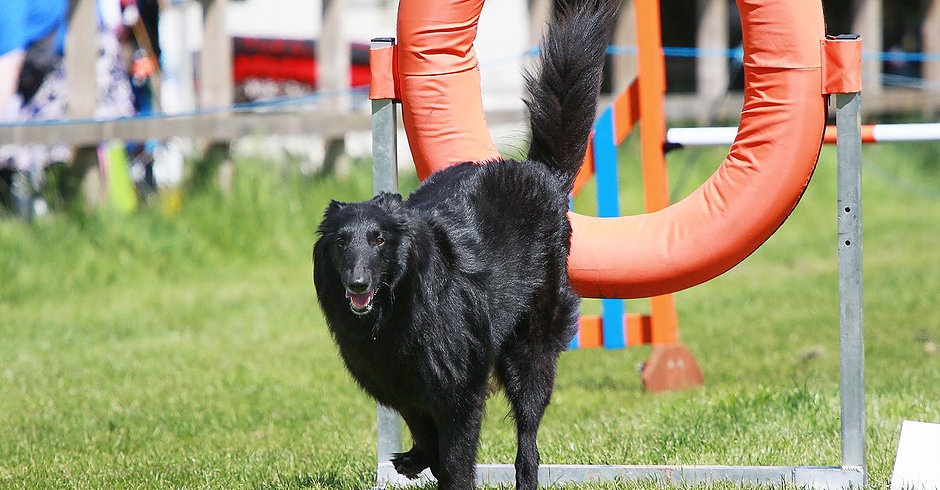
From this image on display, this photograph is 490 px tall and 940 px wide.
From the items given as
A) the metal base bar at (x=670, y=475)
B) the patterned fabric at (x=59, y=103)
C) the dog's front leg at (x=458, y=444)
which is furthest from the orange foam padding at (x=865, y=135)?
the patterned fabric at (x=59, y=103)

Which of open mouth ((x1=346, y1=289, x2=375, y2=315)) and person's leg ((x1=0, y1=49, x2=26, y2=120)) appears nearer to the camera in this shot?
open mouth ((x1=346, y1=289, x2=375, y2=315))

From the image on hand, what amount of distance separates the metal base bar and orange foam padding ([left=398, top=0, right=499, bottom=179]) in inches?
43.6

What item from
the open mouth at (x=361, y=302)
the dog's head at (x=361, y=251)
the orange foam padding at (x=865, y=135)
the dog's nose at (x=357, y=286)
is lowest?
the open mouth at (x=361, y=302)

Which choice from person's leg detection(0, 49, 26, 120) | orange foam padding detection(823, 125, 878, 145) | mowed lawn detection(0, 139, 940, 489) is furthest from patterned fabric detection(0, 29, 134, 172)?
orange foam padding detection(823, 125, 878, 145)

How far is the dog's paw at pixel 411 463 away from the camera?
12.0 ft

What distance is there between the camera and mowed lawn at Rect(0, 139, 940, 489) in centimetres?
420

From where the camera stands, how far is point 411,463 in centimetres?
365

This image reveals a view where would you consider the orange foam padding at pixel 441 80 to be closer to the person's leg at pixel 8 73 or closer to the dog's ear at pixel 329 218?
the dog's ear at pixel 329 218

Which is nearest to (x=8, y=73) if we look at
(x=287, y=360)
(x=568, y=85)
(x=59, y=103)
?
(x=59, y=103)

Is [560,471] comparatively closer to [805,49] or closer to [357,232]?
[357,232]

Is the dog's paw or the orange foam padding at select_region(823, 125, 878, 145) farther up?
the orange foam padding at select_region(823, 125, 878, 145)

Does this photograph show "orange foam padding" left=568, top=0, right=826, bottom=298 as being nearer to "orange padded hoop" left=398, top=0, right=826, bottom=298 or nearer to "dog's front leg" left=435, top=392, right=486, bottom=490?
"orange padded hoop" left=398, top=0, right=826, bottom=298

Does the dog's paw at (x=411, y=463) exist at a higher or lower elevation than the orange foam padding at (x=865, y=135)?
lower

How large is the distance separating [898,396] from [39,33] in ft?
24.1
